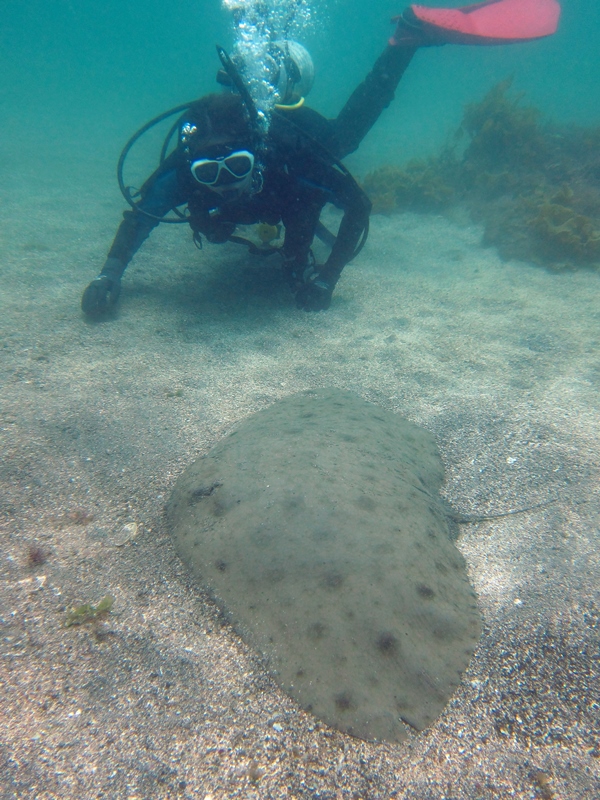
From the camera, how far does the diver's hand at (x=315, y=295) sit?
6.82 meters

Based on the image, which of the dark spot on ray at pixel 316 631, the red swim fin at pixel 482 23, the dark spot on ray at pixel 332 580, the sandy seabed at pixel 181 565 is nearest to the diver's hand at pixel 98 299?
the sandy seabed at pixel 181 565

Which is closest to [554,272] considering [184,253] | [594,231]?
[594,231]

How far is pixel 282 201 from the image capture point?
6.26 metres

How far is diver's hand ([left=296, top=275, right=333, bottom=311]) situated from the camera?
6824 mm

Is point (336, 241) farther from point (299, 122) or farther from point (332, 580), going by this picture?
point (332, 580)

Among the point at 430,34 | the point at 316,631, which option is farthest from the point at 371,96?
the point at 316,631

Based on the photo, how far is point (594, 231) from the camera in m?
9.06

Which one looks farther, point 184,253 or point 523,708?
point 184,253

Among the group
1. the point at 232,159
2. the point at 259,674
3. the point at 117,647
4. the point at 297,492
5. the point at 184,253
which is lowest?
the point at 184,253

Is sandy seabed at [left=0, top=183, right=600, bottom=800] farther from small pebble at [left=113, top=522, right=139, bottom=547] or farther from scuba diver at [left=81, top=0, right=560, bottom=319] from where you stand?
scuba diver at [left=81, top=0, right=560, bottom=319]

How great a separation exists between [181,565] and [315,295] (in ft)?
16.7

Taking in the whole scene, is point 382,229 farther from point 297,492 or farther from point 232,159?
point 297,492

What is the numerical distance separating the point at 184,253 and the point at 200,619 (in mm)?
7771

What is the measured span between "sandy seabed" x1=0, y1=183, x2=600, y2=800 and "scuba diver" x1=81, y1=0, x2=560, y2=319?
2.54 ft
